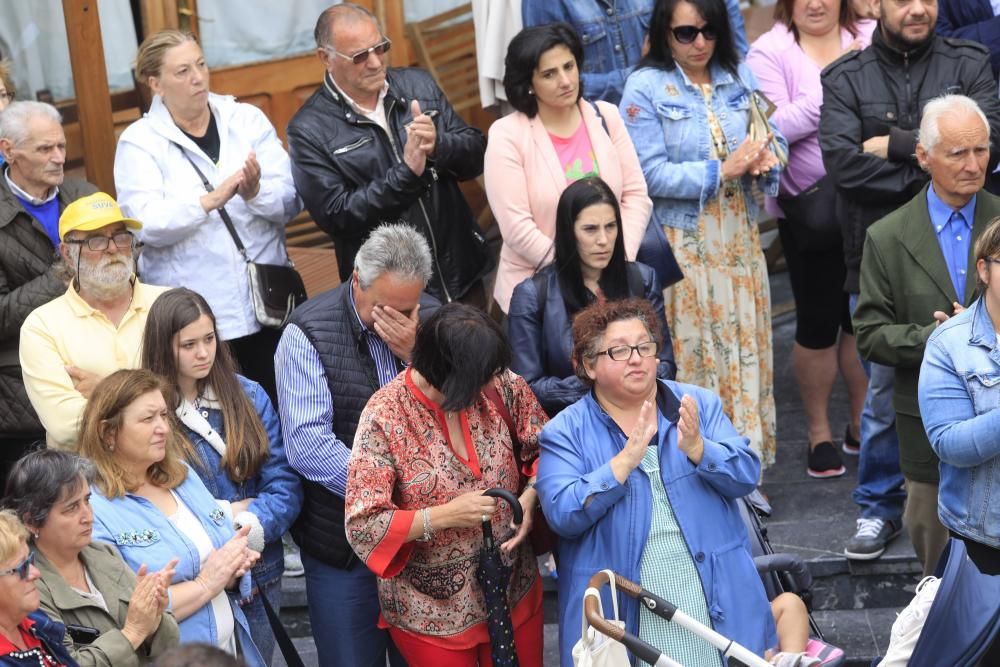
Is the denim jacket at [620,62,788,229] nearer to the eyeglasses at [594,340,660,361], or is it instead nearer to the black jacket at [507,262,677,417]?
the black jacket at [507,262,677,417]

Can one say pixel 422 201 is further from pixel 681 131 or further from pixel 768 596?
pixel 768 596

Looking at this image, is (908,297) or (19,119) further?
(19,119)

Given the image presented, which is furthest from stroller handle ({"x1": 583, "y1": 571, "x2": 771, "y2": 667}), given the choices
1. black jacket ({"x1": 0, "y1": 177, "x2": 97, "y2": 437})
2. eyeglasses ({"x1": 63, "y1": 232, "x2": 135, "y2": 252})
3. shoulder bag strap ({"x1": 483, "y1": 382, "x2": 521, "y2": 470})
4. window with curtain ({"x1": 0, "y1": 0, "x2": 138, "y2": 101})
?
window with curtain ({"x1": 0, "y1": 0, "x2": 138, "y2": 101})

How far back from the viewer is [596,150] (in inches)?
258

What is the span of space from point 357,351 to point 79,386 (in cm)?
101

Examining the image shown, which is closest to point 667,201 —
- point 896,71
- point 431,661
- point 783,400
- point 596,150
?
point 596,150

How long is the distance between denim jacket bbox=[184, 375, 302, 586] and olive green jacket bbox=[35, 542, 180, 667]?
24.1 inches

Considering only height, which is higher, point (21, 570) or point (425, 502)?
point (21, 570)

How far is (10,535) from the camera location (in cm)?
428

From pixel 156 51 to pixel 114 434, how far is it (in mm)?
2033

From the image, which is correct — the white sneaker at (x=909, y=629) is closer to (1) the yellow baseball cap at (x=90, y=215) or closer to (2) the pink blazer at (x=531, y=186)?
(2) the pink blazer at (x=531, y=186)

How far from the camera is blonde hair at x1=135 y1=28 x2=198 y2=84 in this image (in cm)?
641

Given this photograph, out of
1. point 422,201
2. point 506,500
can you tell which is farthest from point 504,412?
point 422,201

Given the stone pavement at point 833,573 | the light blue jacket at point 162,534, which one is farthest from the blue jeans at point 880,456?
the light blue jacket at point 162,534
